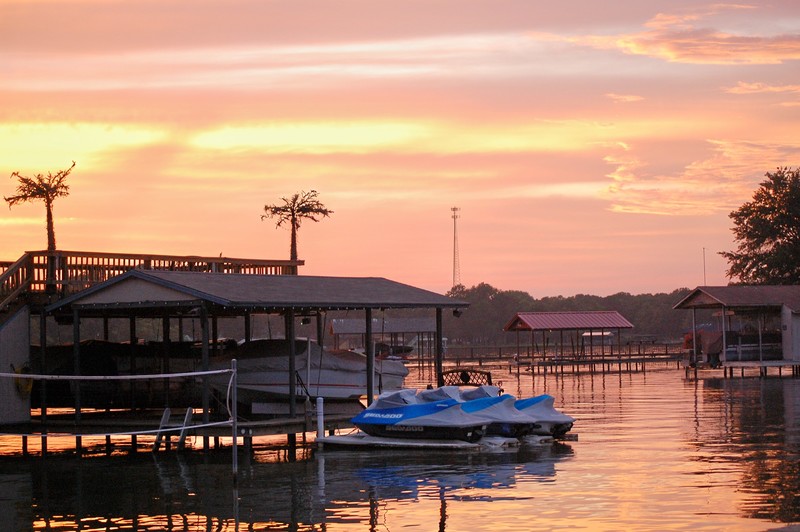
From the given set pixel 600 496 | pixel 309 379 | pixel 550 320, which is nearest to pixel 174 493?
pixel 600 496

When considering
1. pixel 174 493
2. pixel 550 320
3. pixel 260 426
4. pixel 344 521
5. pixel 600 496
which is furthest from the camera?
pixel 550 320

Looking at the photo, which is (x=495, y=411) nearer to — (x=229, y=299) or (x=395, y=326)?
(x=229, y=299)

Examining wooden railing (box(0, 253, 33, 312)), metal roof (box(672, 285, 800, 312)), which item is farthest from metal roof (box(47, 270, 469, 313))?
metal roof (box(672, 285, 800, 312))

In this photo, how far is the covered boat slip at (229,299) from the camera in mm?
30312

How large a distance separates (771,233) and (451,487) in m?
72.9

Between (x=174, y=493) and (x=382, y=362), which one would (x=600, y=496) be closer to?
(x=174, y=493)

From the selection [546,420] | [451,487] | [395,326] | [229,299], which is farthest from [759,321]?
[451,487]

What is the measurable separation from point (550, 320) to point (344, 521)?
198 ft

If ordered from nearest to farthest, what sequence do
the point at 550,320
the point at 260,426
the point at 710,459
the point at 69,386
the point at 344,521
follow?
the point at 344,521, the point at 710,459, the point at 260,426, the point at 69,386, the point at 550,320

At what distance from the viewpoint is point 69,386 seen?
36.8 metres

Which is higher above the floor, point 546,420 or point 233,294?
point 233,294

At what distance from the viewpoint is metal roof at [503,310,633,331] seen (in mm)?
78006

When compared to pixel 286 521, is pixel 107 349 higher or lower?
higher

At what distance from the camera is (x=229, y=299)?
97.6 feet
